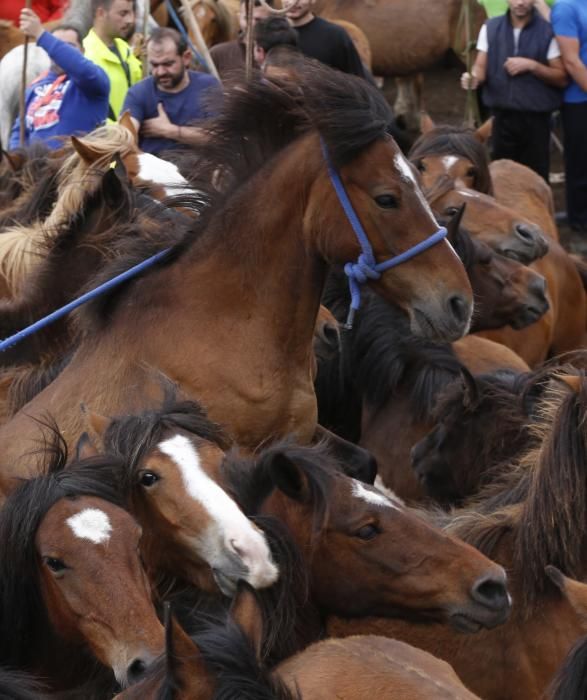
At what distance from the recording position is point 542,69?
1146cm

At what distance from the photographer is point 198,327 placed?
538 centimetres

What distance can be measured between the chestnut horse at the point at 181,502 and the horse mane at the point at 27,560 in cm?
9

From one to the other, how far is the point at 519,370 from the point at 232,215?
7.94 ft

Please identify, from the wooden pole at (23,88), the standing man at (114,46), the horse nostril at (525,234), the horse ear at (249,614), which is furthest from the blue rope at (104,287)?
the standing man at (114,46)

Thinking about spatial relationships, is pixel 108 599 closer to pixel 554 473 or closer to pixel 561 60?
pixel 554 473

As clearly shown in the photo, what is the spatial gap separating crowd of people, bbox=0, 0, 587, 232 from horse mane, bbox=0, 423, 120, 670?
187 cm

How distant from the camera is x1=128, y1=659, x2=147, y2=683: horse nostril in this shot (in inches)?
149

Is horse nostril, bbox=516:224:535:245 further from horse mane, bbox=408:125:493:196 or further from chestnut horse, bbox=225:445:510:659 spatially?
chestnut horse, bbox=225:445:510:659

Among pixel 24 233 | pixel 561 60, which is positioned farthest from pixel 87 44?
pixel 561 60

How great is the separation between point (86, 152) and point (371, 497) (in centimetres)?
299

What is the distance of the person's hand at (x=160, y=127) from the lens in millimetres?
8688

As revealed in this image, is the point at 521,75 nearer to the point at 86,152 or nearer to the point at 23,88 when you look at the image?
the point at 23,88

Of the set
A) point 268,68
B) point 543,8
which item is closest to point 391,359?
point 268,68

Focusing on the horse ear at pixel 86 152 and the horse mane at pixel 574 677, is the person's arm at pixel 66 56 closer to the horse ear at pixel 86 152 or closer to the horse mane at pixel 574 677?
the horse ear at pixel 86 152
